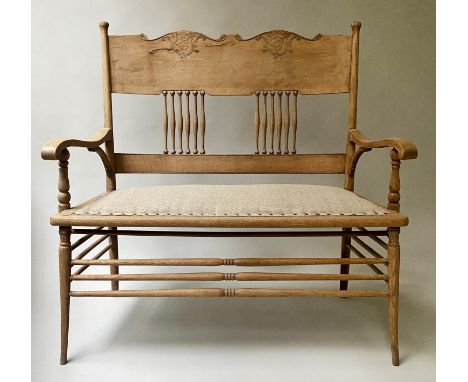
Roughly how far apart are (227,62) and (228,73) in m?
0.05

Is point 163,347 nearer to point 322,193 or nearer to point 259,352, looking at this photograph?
point 259,352

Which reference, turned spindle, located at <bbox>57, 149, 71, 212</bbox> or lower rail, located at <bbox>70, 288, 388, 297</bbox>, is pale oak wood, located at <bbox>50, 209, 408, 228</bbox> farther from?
lower rail, located at <bbox>70, 288, 388, 297</bbox>

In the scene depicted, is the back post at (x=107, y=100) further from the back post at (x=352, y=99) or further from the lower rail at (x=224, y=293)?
the back post at (x=352, y=99)

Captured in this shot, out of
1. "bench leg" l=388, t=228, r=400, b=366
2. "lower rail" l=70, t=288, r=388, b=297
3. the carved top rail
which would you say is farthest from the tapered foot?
the carved top rail

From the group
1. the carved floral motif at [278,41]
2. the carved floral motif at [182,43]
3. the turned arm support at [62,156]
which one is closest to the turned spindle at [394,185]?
the carved floral motif at [278,41]

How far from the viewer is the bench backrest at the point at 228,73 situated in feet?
7.50

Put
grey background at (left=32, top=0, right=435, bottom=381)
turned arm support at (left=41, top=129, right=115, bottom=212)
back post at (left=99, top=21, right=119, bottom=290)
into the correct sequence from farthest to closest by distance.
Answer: grey background at (left=32, top=0, right=435, bottom=381) < back post at (left=99, top=21, right=119, bottom=290) < turned arm support at (left=41, top=129, right=115, bottom=212)

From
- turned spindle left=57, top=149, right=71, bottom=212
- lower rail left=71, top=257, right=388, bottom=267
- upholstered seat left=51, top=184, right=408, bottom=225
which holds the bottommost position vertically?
lower rail left=71, top=257, right=388, bottom=267

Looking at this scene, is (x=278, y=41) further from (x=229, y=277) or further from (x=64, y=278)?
(x=64, y=278)

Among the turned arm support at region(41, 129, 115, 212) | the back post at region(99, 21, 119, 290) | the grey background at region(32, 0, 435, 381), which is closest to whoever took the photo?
the turned arm support at region(41, 129, 115, 212)

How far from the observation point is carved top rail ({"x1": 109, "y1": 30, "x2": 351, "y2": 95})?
229cm

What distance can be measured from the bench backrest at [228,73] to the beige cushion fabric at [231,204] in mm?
470

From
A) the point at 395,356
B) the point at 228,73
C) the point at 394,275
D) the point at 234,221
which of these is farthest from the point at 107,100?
the point at 395,356

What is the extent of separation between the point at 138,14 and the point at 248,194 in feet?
5.42
